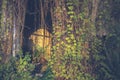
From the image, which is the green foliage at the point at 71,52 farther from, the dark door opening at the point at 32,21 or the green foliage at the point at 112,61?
the dark door opening at the point at 32,21

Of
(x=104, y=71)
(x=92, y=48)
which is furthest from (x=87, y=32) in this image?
(x=104, y=71)

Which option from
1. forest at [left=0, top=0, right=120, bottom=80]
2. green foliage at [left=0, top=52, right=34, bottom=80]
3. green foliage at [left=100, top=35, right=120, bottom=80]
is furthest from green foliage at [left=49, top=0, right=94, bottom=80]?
green foliage at [left=0, top=52, right=34, bottom=80]

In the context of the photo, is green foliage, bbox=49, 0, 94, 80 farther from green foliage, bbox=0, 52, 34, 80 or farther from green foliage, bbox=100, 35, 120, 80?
green foliage, bbox=0, 52, 34, 80

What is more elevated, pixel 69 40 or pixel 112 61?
pixel 69 40

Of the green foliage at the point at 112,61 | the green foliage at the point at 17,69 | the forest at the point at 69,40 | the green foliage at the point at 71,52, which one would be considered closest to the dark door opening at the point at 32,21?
the forest at the point at 69,40

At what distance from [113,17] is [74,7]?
930 mm

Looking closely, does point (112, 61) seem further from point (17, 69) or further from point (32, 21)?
point (32, 21)

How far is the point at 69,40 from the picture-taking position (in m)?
7.80

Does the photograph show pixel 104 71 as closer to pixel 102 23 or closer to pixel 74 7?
pixel 102 23

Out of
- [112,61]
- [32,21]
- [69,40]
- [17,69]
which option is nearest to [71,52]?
[69,40]

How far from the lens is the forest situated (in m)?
7.75

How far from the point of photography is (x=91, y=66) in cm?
779

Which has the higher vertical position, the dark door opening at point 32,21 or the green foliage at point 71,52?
the dark door opening at point 32,21

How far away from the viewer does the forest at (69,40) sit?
7.75m
